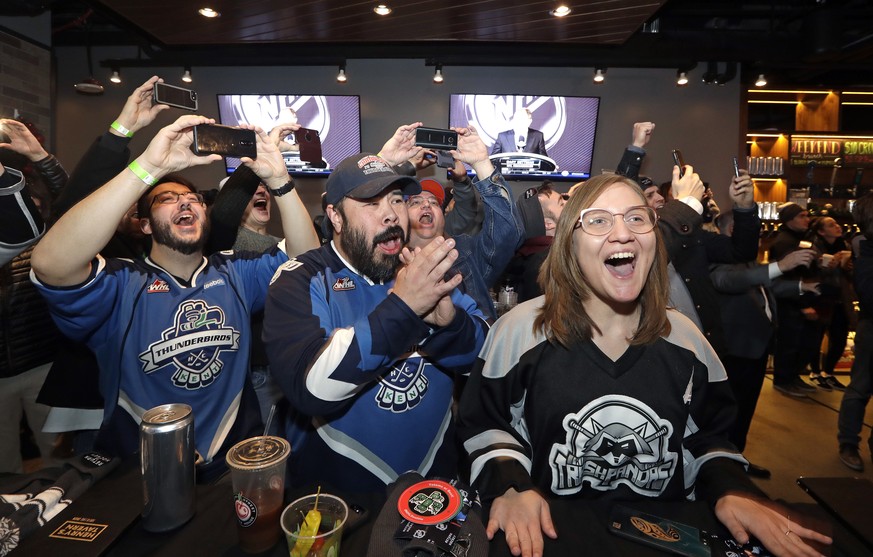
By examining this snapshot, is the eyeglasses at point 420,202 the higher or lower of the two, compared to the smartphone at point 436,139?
lower

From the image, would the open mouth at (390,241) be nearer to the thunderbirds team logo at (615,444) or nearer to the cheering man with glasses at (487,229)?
the cheering man with glasses at (487,229)

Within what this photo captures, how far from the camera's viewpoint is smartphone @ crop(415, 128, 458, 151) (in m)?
2.03

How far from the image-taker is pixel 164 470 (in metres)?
0.89

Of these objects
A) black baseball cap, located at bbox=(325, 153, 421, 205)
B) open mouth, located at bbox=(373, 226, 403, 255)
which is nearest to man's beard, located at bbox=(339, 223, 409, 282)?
open mouth, located at bbox=(373, 226, 403, 255)

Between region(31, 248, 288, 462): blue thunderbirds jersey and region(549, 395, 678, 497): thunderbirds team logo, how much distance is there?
1149 millimetres

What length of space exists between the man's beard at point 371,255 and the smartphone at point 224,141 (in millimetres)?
563


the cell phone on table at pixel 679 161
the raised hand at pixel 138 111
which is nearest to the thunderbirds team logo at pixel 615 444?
the cell phone on table at pixel 679 161

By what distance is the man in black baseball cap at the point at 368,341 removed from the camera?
3.43ft

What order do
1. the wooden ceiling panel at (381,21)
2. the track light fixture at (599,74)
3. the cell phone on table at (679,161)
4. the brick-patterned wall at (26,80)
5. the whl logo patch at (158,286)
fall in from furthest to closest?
the track light fixture at (599,74), the brick-patterned wall at (26,80), the wooden ceiling panel at (381,21), the cell phone on table at (679,161), the whl logo patch at (158,286)

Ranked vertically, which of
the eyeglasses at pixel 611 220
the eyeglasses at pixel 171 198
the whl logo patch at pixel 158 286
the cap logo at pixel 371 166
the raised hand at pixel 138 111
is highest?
the raised hand at pixel 138 111

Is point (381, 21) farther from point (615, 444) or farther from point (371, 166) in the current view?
point (615, 444)

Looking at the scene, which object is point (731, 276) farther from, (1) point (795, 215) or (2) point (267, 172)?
(2) point (267, 172)

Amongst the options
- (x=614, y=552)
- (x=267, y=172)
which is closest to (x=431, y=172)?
(x=267, y=172)

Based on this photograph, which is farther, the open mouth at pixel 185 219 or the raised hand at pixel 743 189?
the raised hand at pixel 743 189
